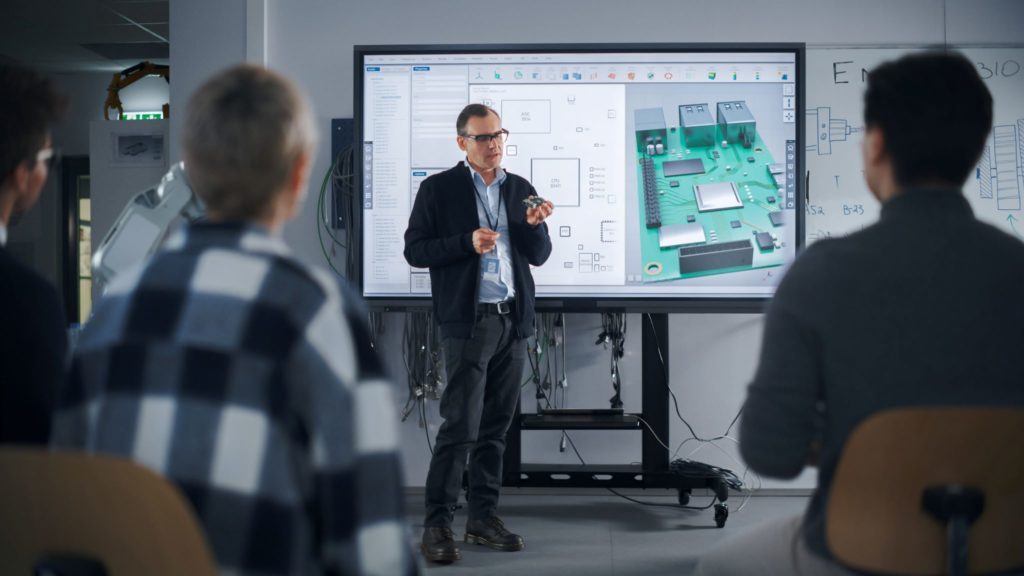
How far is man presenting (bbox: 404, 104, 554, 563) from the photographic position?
2.93 m

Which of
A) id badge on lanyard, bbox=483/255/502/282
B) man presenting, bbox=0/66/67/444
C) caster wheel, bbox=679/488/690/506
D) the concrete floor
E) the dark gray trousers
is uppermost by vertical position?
id badge on lanyard, bbox=483/255/502/282

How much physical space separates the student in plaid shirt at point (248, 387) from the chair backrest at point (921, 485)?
63 cm

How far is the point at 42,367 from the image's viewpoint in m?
1.16

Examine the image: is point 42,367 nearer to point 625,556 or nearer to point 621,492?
point 625,556

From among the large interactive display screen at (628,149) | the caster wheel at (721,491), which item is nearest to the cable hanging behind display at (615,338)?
the large interactive display screen at (628,149)

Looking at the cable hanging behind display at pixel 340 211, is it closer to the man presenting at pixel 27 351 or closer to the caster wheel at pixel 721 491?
the caster wheel at pixel 721 491

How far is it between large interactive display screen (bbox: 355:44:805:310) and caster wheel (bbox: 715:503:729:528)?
846mm

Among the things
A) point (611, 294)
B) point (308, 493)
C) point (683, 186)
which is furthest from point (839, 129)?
point (308, 493)

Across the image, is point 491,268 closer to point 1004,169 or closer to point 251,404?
point 251,404

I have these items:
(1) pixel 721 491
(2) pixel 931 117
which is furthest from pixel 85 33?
(2) pixel 931 117

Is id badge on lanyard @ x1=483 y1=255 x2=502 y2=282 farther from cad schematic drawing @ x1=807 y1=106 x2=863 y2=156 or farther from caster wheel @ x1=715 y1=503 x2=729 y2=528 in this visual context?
cad schematic drawing @ x1=807 y1=106 x2=863 y2=156

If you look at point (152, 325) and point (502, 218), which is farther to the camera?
point (502, 218)

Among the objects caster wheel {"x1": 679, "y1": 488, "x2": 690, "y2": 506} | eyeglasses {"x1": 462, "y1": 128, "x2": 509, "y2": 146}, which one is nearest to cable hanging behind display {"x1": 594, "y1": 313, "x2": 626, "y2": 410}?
caster wheel {"x1": 679, "y1": 488, "x2": 690, "y2": 506}

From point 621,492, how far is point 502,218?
62.2 inches
